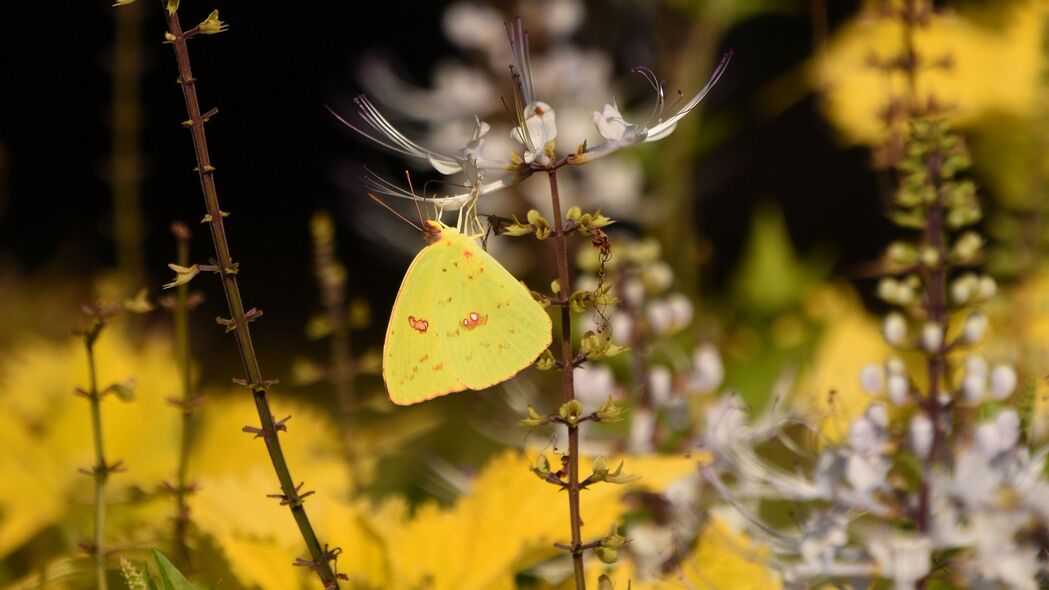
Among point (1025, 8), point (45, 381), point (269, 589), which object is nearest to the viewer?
point (269, 589)

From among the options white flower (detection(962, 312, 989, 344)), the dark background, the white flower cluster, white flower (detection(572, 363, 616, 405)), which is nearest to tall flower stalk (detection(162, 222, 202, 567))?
white flower (detection(572, 363, 616, 405))

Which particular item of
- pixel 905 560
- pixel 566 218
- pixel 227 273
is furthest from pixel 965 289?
pixel 227 273

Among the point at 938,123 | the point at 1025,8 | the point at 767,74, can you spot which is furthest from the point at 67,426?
the point at 767,74

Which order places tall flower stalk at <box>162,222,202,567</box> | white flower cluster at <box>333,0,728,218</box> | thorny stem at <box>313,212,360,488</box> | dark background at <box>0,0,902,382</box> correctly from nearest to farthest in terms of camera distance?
tall flower stalk at <box>162,222,202,567</box> → thorny stem at <box>313,212,360,488</box> → white flower cluster at <box>333,0,728,218</box> → dark background at <box>0,0,902,382</box>

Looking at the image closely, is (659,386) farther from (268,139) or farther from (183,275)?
(268,139)

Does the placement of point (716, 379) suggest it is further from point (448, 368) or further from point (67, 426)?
point (67, 426)

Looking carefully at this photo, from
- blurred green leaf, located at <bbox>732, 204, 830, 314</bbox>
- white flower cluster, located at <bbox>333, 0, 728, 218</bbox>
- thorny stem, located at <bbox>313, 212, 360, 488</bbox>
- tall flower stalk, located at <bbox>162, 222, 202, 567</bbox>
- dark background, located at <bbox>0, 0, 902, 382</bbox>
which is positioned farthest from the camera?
dark background, located at <bbox>0, 0, 902, 382</bbox>

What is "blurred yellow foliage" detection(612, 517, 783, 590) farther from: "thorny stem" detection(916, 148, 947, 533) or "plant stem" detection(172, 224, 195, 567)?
"plant stem" detection(172, 224, 195, 567)
